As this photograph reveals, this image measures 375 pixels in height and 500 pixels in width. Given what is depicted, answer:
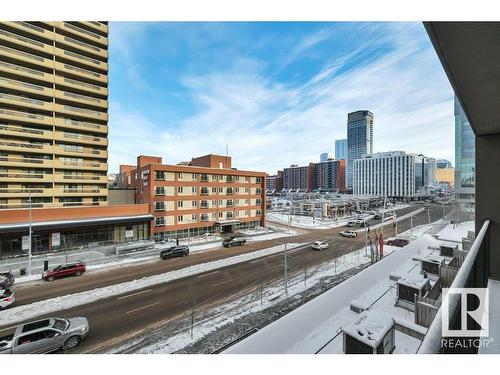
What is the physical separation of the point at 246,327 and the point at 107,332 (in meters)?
6.87

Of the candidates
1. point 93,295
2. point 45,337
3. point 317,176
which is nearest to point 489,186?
point 45,337

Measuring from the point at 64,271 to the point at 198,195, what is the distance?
63.2 ft

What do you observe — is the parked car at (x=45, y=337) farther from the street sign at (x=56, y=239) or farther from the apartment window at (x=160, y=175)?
the apartment window at (x=160, y=175)

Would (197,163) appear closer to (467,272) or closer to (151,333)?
(151,333)

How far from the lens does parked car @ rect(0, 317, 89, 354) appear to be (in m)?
9.76

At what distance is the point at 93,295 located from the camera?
1616 centimetres

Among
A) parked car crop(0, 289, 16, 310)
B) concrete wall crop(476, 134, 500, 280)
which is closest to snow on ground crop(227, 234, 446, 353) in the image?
concrete wall crop(476, 134, 500, 280)

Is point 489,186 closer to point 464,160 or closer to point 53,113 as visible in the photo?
point 53,113

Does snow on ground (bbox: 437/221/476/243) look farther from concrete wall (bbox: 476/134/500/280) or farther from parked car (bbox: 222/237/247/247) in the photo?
parked car (bbox: 222/237/247/247)

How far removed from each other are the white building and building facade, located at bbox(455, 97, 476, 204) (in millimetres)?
59208

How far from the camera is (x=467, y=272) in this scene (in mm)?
2564

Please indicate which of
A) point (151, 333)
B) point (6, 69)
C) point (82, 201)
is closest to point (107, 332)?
point (151, 333)

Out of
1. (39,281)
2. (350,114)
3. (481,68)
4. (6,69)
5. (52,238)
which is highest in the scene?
(350,114)

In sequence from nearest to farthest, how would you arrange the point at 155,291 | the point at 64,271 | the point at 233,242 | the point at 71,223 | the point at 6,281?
the point at 155,291
the point at 6,281
the point at 64,271
the point at 71,223
the point at 233,242
